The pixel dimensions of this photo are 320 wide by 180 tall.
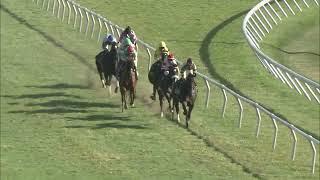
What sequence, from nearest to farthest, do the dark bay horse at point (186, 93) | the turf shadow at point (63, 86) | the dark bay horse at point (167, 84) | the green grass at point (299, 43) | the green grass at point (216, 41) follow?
1. the dark bay horse at point (186, 93)
2. the dark bay horse at point (167, 84)
3. the green grass at point (216, 41)
4. the turf shadow at point (63, 86)
5. the green grass at point (299, 43)

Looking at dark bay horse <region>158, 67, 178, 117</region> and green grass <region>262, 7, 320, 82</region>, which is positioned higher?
green grass <region>262, 7, 320, 82</region>

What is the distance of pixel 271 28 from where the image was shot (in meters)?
27.2

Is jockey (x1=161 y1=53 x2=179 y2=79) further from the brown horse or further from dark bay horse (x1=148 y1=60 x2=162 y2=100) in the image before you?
the brown horse

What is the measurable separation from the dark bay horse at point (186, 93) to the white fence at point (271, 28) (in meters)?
2.85

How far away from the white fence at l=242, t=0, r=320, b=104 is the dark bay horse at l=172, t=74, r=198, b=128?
9.35ft

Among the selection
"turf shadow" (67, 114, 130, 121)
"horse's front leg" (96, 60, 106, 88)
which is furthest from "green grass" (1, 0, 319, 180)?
"horse's front leg" (96, 60, 106, 88)

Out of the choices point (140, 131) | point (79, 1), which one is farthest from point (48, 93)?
point (79, 1)

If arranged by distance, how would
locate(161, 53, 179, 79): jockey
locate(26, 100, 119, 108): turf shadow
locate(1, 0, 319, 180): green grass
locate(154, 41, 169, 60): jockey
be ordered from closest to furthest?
locate(1, 0, 319, 180): green grass, locate(161, 53, 179, 79): jockey, locate(154, 41, 169, 60): jockey, locate(26, 100, 119, 108): turf shadow

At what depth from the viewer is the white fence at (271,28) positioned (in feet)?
63.0

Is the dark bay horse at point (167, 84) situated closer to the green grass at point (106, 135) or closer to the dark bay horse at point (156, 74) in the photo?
the dark bay horse at point (156, 74)

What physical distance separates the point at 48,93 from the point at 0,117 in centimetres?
215

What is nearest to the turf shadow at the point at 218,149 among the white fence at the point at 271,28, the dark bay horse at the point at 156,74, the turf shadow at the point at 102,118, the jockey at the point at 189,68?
the dark bay horse at the point at 156,74

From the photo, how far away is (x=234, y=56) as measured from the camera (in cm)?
2405

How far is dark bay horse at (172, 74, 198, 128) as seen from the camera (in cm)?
1648
